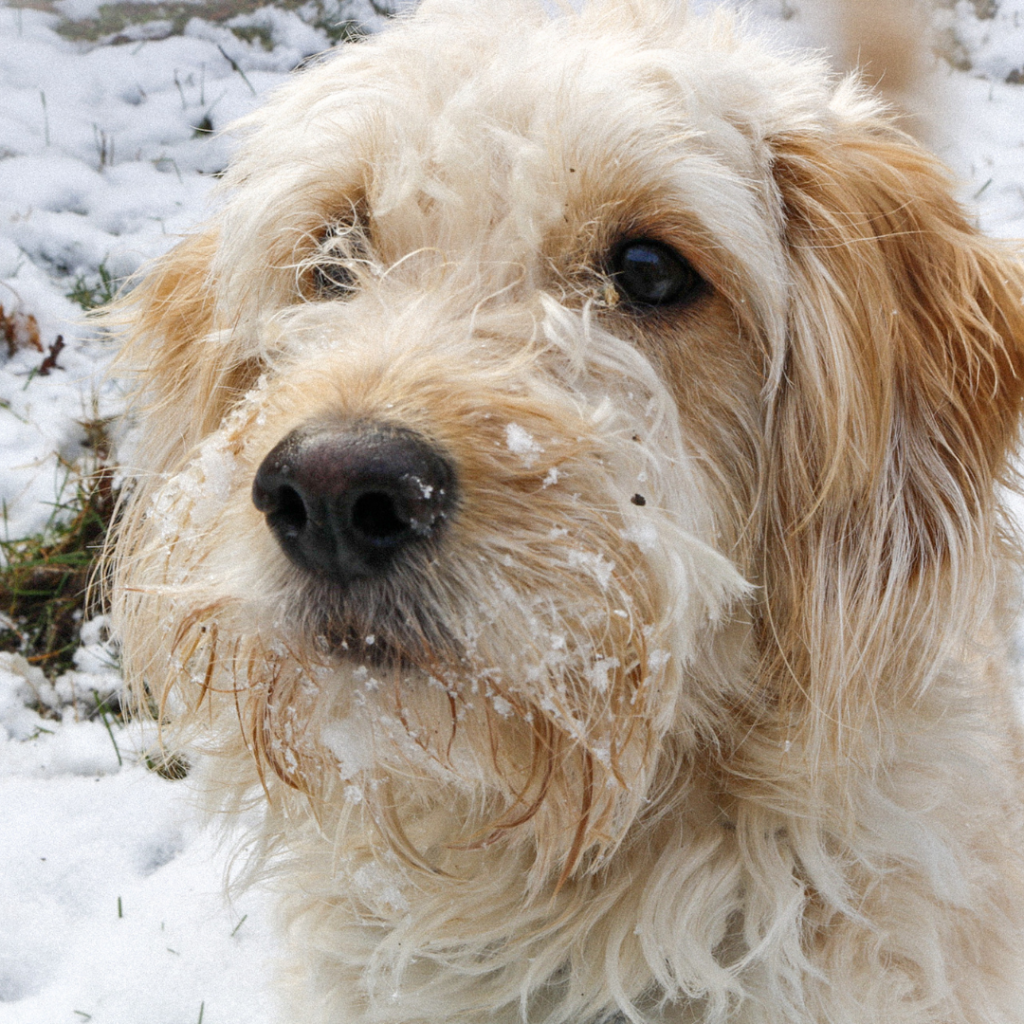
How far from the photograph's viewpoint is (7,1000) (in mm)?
2551

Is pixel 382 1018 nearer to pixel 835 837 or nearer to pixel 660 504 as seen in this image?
pixel 835 837

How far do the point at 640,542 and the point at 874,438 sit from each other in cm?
50

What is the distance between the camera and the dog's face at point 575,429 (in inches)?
57.9

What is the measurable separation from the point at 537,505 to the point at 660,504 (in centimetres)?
28

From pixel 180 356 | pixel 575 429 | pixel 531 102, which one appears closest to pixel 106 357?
pixel 180 356

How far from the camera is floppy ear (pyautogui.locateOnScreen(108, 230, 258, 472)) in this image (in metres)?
2.18

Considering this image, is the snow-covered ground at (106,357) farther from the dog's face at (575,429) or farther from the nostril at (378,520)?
the nostril at (378,520)

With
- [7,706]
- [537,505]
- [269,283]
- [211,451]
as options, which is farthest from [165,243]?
[537,505]

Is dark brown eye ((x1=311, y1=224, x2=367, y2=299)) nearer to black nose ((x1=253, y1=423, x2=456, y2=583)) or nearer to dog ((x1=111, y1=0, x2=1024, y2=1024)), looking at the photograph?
dog ((x1=111, y1=0, x2=1024, y2=1024))

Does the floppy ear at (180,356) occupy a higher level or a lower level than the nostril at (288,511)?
lower

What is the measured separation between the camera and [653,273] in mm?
1790

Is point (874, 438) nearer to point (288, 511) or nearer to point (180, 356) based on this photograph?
point (288, 511)

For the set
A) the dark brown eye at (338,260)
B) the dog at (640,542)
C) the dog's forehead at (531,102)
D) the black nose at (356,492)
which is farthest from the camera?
the dark brown eye at (338,260)

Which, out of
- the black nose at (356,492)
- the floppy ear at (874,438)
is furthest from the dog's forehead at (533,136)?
the black nose at (356,492)
